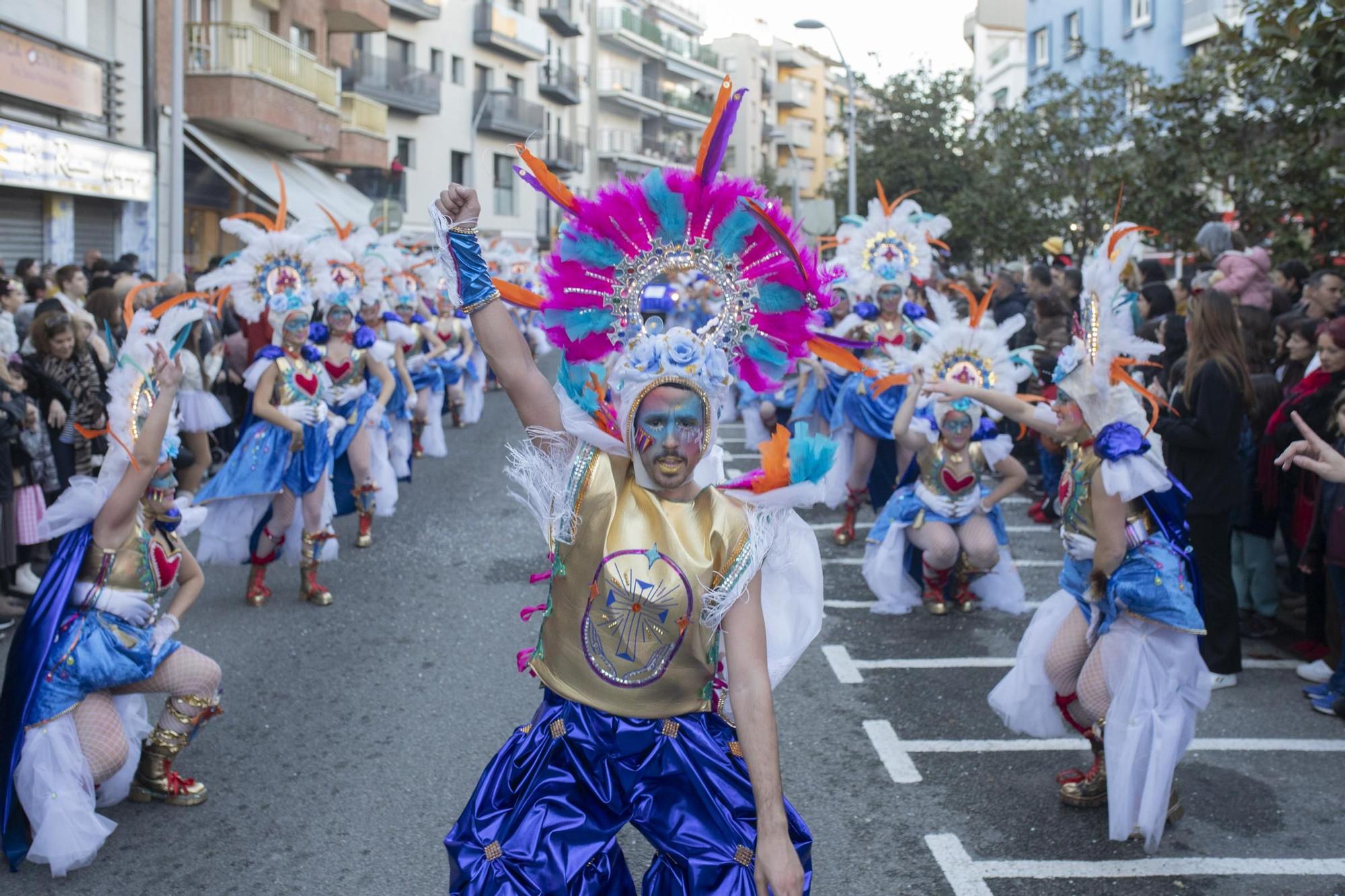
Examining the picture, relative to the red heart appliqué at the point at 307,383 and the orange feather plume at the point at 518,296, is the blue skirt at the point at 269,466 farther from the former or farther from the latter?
the orange feather plume at the point at 518,296

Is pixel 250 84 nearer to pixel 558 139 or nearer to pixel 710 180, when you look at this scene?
pixel 710 180

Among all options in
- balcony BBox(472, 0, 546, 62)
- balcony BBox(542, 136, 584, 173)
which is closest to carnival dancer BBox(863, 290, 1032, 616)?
balcony BBox(472, 0, 546, 62)

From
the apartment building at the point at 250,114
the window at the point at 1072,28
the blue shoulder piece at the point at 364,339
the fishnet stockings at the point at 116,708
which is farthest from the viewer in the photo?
the window at the point at 1072,28

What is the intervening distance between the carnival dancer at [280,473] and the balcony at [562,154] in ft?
135

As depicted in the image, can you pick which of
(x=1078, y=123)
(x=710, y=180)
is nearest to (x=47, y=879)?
(x=710, y=180)

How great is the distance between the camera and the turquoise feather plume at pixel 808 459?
3.09 metres

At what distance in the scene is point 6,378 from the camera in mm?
7168

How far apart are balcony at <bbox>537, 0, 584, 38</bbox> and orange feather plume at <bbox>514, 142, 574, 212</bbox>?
48197 millimetres

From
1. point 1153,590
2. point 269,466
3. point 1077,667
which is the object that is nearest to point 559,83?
point 269,466

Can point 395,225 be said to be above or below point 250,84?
below

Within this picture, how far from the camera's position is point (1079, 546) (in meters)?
4.79

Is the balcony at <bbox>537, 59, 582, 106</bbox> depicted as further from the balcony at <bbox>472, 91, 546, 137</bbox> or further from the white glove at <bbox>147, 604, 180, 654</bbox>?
the white glove at <bbox>147, 604, 180, 654</bbox>

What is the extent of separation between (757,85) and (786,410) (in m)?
65.4

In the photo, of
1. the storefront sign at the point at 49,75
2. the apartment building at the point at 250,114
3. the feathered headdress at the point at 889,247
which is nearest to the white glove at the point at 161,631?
the feathered headdress at the point at 889,247
